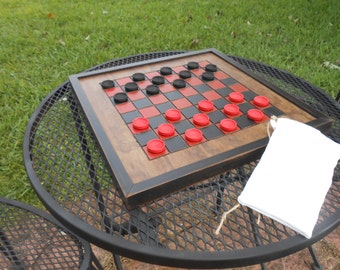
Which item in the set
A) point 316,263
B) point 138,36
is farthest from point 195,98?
point 138,36

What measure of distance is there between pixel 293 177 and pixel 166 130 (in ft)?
1.03

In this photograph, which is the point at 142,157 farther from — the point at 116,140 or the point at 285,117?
the point at 285,117

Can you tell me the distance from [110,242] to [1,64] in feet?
7.57

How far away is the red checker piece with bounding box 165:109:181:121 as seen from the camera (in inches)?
32.7

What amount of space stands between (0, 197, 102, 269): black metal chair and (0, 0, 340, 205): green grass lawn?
0.86 metres

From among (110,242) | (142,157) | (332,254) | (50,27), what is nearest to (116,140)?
(142,157)

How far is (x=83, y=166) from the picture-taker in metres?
0.90

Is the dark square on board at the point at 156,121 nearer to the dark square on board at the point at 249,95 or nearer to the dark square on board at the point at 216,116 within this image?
the dark square on board at the point at 216,116

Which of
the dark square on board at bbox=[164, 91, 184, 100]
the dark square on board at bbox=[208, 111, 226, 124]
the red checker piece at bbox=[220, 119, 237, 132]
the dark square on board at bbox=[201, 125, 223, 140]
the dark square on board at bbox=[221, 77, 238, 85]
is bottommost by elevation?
the dark square on board at bbox=[164, 91, 184, 100]

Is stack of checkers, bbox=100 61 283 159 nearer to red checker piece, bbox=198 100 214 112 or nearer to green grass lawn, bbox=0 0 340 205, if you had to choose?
red checker piece, bbox=198 100 214 112

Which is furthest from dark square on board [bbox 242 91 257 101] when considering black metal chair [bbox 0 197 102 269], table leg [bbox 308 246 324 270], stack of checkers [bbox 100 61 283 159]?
table leg [bbox 308 246 324 270]

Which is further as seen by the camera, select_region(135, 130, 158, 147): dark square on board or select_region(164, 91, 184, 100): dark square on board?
select_region(164, 91, 184, 100): dark square on board

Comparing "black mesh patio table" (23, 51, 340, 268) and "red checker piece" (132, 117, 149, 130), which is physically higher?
"red checker piece" (132, 117, 149, 130)

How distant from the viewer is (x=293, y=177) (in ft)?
2.27
